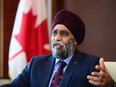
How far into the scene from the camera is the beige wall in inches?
123

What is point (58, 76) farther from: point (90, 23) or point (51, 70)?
point (90, 23)

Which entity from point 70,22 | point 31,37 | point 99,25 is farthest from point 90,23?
point 70,22

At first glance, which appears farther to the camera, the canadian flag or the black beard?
the canadian flag

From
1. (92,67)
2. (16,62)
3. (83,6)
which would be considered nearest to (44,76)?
(92,67)

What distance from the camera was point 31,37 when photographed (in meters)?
3.17

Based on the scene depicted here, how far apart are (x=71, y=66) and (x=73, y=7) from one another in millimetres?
1346

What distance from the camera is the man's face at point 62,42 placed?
220 centimetres

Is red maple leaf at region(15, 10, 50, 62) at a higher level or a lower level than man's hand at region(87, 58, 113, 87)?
higher

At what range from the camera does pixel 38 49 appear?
10.4 feet

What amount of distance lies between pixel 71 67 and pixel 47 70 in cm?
21

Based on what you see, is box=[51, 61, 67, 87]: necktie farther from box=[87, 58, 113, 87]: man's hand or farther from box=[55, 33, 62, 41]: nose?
box=[87, 58, 113, 87]: man's hand

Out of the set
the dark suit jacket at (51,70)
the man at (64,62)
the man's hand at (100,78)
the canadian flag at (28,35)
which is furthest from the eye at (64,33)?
the canadian flag at (28,35)

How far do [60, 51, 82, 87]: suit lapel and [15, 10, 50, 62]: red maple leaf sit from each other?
3.10 ft

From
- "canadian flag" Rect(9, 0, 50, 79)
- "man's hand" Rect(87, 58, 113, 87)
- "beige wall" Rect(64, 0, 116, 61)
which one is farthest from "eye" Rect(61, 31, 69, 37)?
"beige wall" Rect(64, 0, 116, 61)
